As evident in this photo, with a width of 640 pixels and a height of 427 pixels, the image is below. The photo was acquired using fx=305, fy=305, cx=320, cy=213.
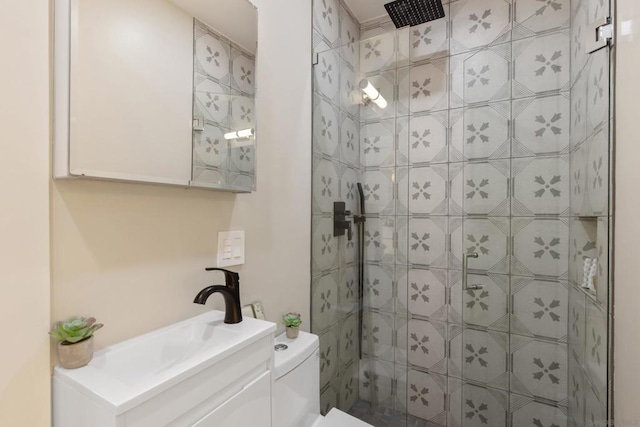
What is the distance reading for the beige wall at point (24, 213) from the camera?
629 millimetres

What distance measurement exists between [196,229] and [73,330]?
43cm

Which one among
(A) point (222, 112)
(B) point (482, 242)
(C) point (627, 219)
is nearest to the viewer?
(C) point (627, 219)

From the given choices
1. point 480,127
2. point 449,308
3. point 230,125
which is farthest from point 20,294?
point 480,127

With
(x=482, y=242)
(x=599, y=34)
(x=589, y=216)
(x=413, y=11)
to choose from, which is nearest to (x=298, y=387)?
(x=482, y=242)

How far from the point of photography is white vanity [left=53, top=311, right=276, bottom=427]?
61 centimetres

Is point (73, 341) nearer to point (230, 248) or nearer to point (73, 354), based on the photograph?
point (73, 354)

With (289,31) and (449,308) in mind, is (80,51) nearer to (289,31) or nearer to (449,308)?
(289,31)

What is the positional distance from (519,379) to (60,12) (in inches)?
90.5

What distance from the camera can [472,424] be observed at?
5.51 feet

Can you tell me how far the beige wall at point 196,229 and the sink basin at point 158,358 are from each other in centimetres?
5

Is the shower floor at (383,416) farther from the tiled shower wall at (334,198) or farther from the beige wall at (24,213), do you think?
the beige wall at (24,213)

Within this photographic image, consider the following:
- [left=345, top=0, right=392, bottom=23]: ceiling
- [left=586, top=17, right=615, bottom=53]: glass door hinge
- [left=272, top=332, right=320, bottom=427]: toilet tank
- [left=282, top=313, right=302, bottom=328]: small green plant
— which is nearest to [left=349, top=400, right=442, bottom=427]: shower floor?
[left=272, top=332, right=320, bottom=427]: toilet tank

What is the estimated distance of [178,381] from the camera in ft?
2.15

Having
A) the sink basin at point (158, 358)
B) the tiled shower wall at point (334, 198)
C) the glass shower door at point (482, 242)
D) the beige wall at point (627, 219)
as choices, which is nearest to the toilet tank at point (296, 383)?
the sink basin at point (158, 358)
